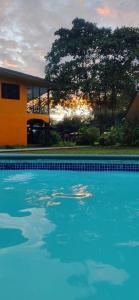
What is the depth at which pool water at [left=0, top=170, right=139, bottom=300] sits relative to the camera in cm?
321

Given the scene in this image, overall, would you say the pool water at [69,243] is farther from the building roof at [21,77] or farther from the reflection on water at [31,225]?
the building roof at [21,77]

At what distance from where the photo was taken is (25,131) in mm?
19859

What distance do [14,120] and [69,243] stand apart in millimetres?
15359

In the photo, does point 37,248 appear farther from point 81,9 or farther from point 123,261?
point 81,9

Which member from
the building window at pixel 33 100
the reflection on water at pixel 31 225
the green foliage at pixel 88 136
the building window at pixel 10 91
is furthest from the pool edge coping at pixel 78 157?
the building window at pixel 33 100

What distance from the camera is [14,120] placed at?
19.2 meters

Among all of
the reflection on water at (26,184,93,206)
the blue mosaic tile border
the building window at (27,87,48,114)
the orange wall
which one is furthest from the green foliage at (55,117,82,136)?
the reflection on water at (26,184,93,206)

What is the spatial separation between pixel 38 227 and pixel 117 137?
1287 centimetres

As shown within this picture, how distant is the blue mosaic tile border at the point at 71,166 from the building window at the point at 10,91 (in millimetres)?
8276

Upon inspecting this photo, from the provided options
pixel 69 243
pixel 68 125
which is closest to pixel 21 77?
pixel 68 125

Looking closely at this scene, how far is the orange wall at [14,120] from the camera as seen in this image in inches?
733

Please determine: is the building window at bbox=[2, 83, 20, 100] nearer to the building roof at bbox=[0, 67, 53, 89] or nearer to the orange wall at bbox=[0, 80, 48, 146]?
the orange wall at bbox=[0, 80, 48, 146]

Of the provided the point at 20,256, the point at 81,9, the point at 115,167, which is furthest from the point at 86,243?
the point at 81,9

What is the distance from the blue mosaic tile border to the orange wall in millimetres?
7659
